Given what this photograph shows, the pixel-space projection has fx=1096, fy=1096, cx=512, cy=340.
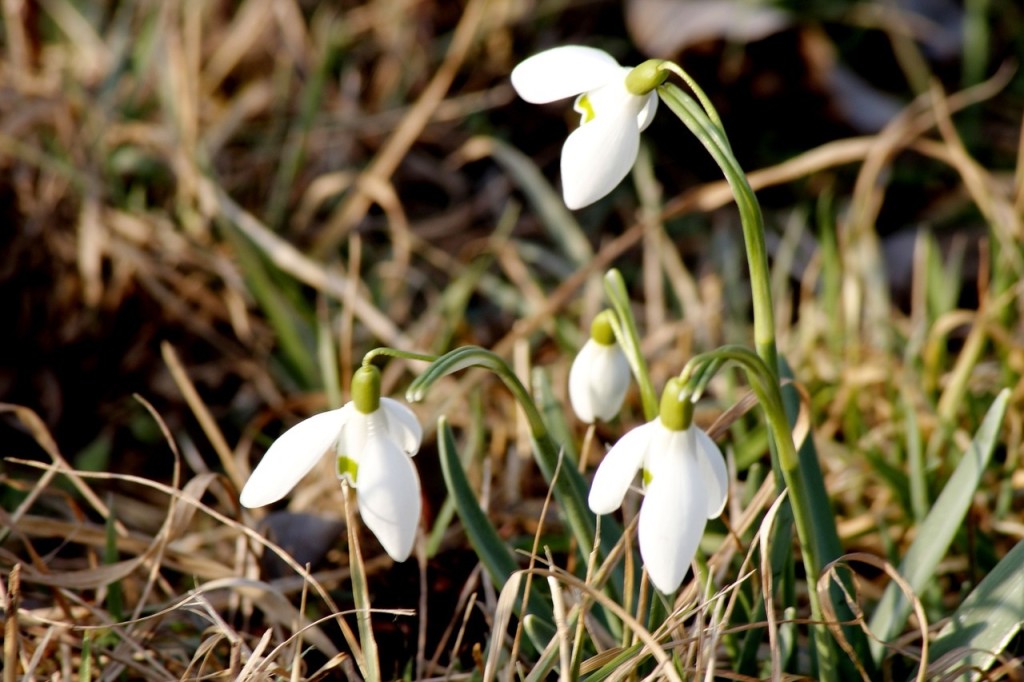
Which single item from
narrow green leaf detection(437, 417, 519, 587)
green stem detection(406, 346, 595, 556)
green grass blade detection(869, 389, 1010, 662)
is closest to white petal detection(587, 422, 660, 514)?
green stem detection(406, 346, 595, 556)

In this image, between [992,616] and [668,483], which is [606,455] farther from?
[992,616]

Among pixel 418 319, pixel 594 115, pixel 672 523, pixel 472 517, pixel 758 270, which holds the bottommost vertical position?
pixel 418 319

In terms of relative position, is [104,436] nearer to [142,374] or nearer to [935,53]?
[142,374]

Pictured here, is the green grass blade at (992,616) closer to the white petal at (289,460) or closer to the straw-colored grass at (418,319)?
the straw-colored grass at (418,319)

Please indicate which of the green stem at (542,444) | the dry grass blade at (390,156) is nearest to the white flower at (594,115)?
the green stem at (542,444)

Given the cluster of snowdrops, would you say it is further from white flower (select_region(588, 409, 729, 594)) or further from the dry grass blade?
the dry grass blade

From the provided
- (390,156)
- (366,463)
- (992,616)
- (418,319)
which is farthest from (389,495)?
(390,156)
